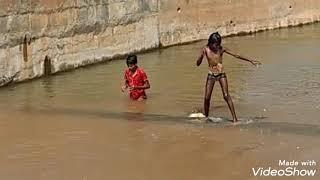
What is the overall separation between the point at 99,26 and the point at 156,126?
20.2ft

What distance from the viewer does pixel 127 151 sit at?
7.27m

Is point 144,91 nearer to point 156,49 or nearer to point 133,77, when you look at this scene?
point 133,77

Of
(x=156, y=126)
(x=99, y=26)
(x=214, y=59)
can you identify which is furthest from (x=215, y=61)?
(x=99, y=26)

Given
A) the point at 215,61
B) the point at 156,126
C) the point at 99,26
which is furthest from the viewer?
the point at 99,26

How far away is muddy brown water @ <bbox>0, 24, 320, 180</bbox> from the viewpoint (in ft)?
21.9

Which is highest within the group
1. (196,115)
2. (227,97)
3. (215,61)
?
(215,61)

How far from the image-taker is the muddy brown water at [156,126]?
21.9 ft

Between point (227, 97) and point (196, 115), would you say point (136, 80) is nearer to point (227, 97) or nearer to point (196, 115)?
point (196, 115)

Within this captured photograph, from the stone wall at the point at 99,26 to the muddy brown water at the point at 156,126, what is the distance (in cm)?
41

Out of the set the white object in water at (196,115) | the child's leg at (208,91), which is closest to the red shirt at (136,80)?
the white object in water at (196,115)

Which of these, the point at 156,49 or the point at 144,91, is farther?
the point at 156,49

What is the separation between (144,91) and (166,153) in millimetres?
3347

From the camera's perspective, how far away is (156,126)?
27.5ft

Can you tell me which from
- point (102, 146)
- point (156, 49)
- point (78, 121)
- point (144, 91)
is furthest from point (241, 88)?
point (156, 49)
